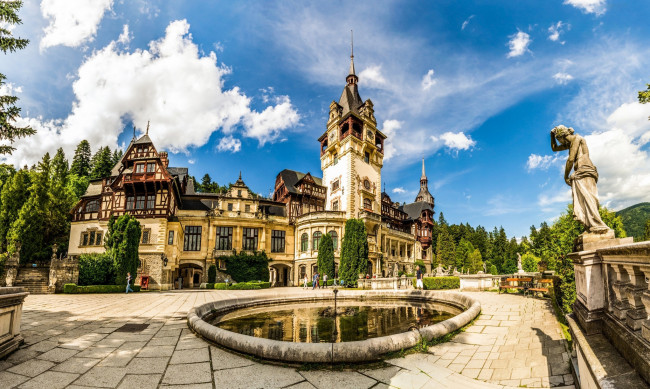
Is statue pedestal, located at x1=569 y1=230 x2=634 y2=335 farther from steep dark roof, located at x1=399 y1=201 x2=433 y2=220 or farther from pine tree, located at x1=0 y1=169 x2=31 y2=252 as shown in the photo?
steep dark roof, located at x1=399 y1=201 x2=433 y2=220

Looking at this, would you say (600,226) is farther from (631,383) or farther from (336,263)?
(336,263)

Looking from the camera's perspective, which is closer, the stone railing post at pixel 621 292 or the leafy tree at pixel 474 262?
the stone railing post at pixel 621 292

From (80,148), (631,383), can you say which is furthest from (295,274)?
(80,148)

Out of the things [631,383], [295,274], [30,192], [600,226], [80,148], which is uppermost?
[80,148]

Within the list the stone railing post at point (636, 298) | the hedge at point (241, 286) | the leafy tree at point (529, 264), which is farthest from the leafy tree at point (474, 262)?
the stone railing post at point (636, 298)

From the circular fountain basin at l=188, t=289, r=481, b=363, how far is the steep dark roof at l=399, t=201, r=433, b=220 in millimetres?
47306

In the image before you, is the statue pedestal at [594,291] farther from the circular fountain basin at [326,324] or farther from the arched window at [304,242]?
the arched window at [304,242]

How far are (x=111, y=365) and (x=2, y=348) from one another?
2.03 meters

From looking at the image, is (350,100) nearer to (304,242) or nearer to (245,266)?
(304,242)

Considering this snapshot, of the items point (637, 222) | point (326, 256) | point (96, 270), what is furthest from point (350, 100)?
point (637, 222)

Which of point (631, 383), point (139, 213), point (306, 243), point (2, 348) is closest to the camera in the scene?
point (631, 383)

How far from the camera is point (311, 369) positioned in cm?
507

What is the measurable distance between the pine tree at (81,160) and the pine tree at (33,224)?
36143mm

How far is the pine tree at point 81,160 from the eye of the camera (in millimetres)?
68500
